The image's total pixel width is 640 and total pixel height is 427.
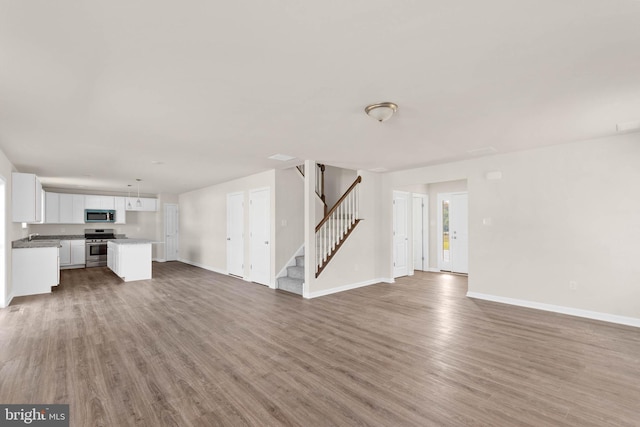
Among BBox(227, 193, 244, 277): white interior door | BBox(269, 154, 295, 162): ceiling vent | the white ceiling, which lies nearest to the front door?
the white ceiling

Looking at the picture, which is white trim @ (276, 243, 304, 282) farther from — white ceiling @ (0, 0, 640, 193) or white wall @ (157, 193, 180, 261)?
white wall @ (157, 193, 180, 261)

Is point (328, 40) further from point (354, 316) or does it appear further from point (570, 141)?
point (570, 141)

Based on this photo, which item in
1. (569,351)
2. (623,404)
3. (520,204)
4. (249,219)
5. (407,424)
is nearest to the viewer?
(407,424)

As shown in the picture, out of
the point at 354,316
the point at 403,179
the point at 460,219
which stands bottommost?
the point at 354,316

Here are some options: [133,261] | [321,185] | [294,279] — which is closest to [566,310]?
[294,279]

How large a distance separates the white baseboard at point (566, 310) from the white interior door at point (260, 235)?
13.0ft

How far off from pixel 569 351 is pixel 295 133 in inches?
151

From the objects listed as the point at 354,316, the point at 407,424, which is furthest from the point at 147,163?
the point at 407,424

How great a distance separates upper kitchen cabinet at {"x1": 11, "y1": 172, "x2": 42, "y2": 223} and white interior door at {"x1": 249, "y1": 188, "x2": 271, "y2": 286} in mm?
4007

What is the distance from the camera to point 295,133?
12.5ft

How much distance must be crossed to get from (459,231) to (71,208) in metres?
11.3

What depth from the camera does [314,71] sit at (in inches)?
88.3

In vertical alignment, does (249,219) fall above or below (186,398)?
above

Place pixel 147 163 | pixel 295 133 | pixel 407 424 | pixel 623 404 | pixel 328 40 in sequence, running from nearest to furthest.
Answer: pixel 328 40, pixel 407 424, pixel 623 404, pixel 295 133, pixel 147 163
